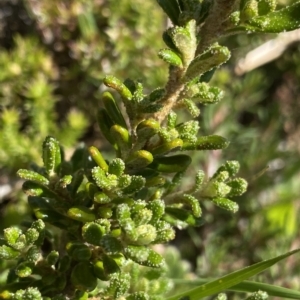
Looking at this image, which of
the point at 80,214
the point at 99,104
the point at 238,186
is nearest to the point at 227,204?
the point at 238,186

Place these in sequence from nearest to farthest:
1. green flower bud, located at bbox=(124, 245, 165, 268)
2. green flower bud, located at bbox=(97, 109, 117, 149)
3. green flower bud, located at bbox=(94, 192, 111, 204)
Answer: green flower bud, located at bbox=(124, 245, 165, 268)
green flower bud, located at bbox=(94, 192, 111, 204)
green flower bud, located at bbox=(97, 109, 117, 149)

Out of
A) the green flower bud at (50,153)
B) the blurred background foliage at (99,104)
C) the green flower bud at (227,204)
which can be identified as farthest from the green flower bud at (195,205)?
the blurred background foliage at (99,104)

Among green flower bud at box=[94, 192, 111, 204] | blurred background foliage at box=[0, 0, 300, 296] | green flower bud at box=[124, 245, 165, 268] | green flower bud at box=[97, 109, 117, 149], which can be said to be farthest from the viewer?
blurred background foliage at box=[0, 0, 300, 296]

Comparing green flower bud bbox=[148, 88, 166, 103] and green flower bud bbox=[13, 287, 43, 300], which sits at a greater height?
green flower bud bbox=[148, 88, 166, 103]

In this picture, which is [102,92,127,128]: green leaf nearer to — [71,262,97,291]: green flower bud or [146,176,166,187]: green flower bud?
[146,176,166,187]: green flower bud

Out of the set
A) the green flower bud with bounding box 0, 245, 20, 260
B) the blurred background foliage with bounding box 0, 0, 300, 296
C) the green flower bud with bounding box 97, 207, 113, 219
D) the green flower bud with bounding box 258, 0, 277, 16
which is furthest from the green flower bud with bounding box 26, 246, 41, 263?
the blurred background foliage with bounding box 0, 0, 300, 296

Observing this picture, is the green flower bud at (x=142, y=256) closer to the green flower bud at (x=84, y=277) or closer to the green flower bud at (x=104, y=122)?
the green flower bud at (x=84, y=277)

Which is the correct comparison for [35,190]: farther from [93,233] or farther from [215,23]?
[215,23]
